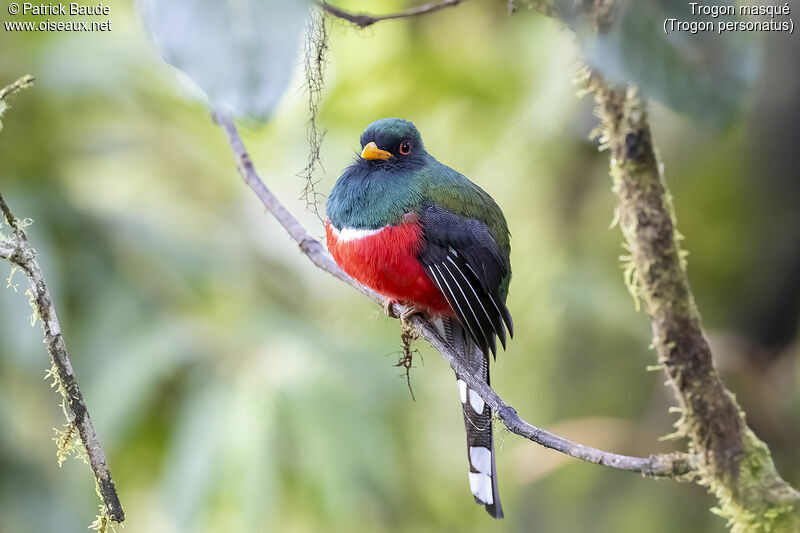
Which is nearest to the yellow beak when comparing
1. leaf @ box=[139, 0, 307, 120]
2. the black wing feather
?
the black wing feather

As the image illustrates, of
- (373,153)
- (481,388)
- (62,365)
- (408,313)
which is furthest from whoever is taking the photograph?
(408,313)

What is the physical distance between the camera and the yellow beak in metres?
2.01

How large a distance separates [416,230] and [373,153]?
228mm

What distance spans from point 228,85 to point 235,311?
10.2 ft

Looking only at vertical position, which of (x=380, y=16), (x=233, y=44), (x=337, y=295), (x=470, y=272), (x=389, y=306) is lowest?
(x=233, y=44)

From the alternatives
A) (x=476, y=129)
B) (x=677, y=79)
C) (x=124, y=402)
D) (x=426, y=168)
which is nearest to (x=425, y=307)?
(x=426, y=168)

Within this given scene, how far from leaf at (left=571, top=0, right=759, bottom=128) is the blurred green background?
2.24m

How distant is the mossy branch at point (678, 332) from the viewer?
162cm

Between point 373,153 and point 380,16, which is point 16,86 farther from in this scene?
point 373,153

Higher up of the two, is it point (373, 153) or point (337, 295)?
point (337, 295)

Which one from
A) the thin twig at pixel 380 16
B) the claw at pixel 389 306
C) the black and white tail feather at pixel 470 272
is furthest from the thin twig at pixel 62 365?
the claw at pixel 389 306

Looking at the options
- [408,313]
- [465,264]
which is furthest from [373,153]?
[408,313]

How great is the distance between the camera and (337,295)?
4777 mm

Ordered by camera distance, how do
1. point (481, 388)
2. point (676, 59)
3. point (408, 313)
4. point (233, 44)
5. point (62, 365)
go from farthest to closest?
1. point (408, 313)
2. point (481, 388)
3. point (62, 365)
4. point (676, 59)
5. point (233, 44)
